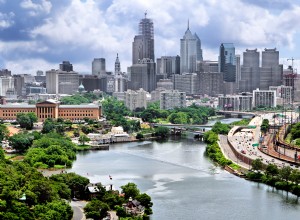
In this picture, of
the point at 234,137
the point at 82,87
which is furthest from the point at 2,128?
the point at 82,87

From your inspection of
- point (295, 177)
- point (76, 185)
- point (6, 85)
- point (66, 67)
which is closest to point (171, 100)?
point (6, 85)

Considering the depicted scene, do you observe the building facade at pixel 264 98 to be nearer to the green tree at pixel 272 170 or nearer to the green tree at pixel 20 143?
the green tree at pixel 20 143

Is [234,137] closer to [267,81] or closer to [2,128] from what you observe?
[2,128]

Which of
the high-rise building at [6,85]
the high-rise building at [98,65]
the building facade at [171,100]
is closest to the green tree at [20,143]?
the building facade at [171,100]

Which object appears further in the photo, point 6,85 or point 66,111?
point 6,85

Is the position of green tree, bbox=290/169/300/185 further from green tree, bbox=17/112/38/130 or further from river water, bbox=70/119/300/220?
green tree, bbox=17/112/38/130

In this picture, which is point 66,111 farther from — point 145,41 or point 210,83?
point 145,41
